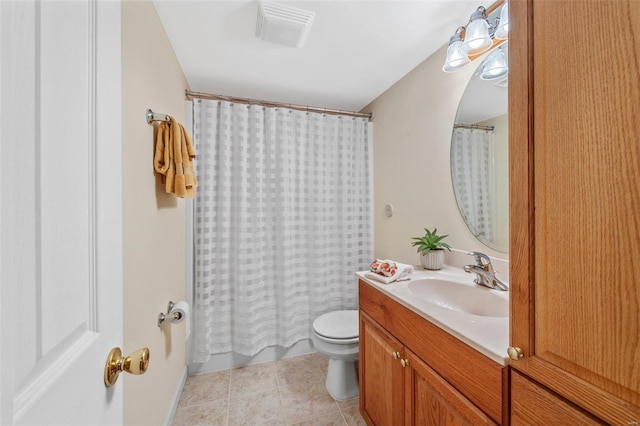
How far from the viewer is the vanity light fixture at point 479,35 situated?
1128 millimetres

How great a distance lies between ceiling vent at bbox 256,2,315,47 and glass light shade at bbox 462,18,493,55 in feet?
2.43

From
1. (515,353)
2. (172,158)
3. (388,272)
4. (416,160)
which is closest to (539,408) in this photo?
(515,353)

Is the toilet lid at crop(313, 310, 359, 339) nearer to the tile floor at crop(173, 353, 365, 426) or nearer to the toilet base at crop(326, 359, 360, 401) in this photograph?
the toilet base at crop(326, 359, 360, 401)

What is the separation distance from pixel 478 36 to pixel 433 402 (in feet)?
4.95

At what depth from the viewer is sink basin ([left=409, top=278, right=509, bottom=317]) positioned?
1.05 metres

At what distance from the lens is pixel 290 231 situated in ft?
6.88

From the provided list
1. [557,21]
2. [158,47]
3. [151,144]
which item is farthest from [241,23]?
[557,21]

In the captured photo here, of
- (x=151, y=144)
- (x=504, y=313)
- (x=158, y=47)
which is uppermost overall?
(x=158, y=47)

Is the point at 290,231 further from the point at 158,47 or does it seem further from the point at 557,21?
the point at 557,21

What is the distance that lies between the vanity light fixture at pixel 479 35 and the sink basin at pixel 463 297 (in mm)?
1101

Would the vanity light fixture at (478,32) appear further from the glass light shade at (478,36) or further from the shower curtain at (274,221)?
the shower curtain at (274,221)

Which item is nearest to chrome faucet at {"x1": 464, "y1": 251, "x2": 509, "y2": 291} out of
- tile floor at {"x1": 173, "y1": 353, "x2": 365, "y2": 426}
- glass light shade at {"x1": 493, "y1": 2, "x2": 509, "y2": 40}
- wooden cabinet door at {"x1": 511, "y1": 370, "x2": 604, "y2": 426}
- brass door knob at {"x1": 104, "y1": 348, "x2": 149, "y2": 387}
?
wooden cabinet door at {"x1": 511, "y1": 370, "x2": 604, "y2": 426}

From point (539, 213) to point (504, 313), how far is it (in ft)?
2.18

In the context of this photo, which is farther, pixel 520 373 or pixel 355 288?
Answer: pixel 355 288
